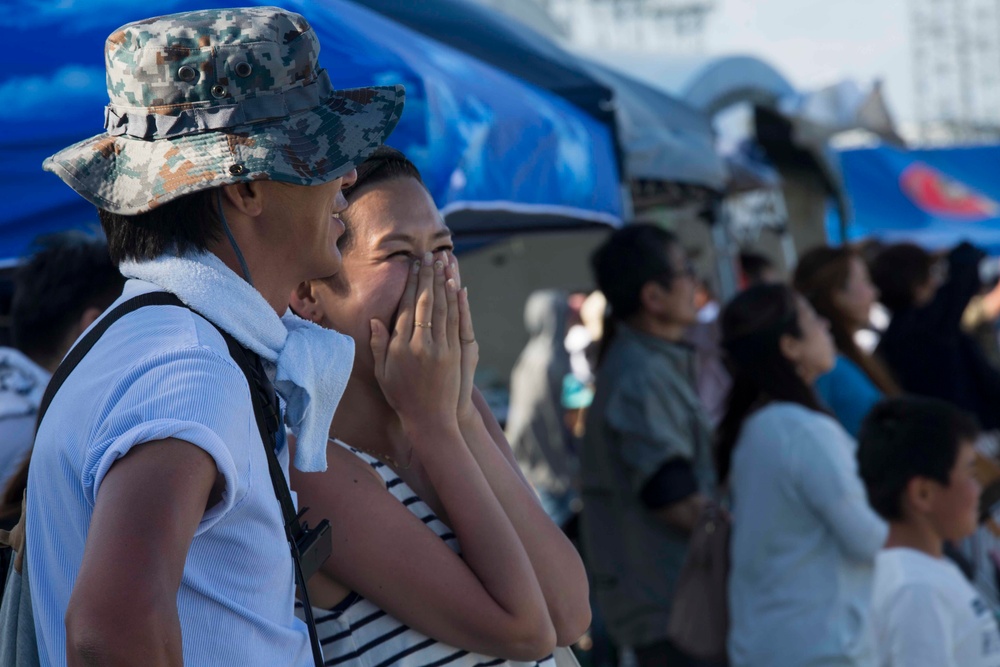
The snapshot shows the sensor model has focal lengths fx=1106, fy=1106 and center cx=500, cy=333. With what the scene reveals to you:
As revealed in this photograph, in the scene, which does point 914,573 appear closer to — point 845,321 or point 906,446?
point 906,446

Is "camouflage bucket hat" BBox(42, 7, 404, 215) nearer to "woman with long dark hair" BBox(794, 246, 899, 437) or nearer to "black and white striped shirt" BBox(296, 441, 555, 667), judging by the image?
"black and white striped shirt" BBox(296, 441, 555, 667)

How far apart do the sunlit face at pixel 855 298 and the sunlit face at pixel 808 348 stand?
1.03m

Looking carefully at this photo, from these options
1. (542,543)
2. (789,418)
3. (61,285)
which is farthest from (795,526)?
(61,285)

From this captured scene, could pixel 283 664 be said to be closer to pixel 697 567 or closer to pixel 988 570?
pixel 697 567

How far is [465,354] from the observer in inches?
69.0

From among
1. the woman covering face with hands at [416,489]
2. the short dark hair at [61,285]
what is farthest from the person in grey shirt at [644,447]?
the woman covering face with hands at [416,489]

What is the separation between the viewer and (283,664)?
1.23 metres

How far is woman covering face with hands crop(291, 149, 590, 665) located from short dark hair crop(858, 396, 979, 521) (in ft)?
5.69

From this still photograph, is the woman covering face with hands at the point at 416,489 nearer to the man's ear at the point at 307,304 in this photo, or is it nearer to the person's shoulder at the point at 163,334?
the man's ear at the point at 307,304

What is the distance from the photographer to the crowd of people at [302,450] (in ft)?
3.56

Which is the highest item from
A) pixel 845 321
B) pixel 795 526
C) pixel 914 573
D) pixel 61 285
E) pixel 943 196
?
pixel 61 285

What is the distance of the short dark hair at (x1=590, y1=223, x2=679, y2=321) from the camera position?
13.6 ft

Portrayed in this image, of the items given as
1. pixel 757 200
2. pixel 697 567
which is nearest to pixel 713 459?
pixel 697 567

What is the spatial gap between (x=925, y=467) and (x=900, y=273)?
95.9 inches
